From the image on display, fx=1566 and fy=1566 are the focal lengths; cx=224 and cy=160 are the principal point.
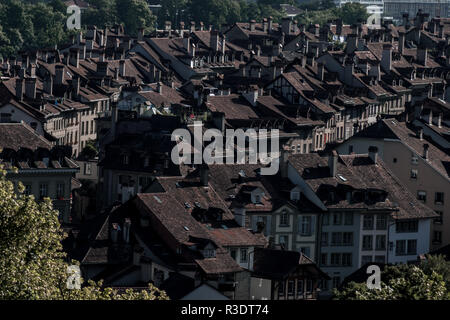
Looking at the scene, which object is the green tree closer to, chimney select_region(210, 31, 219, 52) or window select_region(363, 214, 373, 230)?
window select_region(363, 214, 373, 230)

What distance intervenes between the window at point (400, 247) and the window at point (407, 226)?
27.4 inches

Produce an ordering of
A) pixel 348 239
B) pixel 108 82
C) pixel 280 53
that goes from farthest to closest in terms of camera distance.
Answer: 1. pixel 280 53
2. pixel 108 82
3. pixel 348 239

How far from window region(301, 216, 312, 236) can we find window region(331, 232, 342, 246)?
1794 mm

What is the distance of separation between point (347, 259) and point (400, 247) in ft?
14.2

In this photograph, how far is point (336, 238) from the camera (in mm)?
95312

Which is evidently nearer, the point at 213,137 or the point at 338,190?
the point at 338,190

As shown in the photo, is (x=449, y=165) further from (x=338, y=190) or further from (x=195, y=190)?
(x=195, y=190)

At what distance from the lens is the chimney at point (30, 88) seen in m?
139

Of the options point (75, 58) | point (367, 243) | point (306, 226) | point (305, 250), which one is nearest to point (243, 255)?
point (305, 250)

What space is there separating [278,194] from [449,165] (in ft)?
68.5

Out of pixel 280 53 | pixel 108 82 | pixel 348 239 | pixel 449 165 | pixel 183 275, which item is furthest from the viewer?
pixel 280 53

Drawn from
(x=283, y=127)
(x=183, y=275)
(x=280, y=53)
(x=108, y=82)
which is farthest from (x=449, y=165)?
(x=280, y=53)

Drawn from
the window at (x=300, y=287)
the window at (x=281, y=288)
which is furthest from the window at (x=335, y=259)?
the window at (x=281, y=288)

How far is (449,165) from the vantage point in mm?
110875
